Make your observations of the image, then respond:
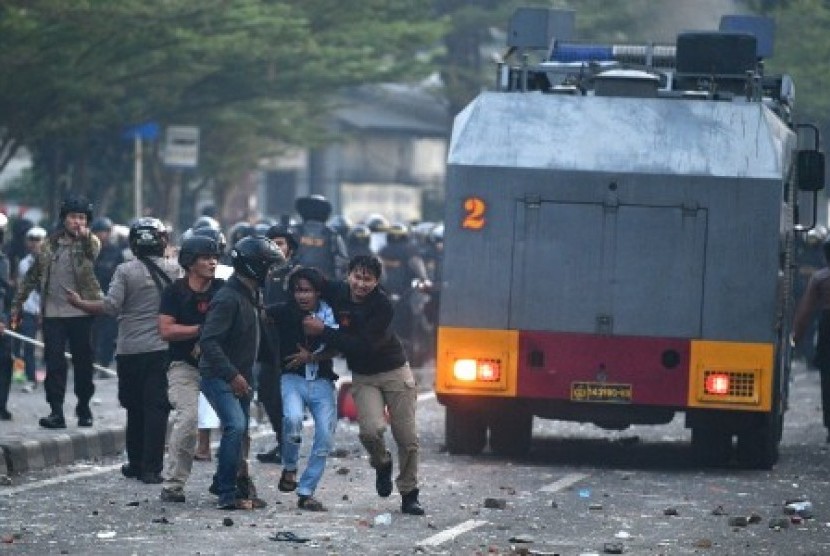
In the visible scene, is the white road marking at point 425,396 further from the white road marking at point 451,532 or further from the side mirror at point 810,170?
the white road marking at point 451,532

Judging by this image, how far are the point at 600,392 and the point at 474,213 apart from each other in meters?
1.55

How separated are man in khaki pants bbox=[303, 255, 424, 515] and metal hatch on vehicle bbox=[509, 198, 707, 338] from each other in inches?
122

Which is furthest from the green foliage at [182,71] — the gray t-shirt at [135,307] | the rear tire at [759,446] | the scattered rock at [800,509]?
the scattered rock at [800,509]

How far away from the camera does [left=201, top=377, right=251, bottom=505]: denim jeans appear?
14.7 metres

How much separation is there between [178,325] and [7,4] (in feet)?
45.2

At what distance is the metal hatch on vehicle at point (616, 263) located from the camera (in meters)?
17.9

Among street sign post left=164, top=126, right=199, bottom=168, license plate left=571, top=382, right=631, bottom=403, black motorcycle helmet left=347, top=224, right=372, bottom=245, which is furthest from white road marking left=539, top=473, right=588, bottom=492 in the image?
street sign post left=164, top=126, right=199, bottom=168

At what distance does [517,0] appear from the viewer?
2176 inches

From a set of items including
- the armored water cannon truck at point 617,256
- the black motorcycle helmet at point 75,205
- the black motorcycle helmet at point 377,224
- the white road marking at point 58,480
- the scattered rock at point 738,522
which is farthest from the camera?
the black motorcycle helmet at point 377,224

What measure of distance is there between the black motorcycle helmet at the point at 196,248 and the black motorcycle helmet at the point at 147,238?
1522 millimetres

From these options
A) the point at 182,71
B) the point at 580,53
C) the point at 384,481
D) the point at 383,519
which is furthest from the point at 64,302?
the point at 182,71

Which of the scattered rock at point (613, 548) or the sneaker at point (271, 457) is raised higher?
the scattered rock at point (613, 548)

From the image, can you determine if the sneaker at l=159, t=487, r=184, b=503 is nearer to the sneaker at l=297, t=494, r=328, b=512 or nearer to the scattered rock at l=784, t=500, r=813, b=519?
the sneaker at l=297, t=494, r=328, b=512

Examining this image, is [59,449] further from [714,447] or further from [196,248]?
[714,447]
